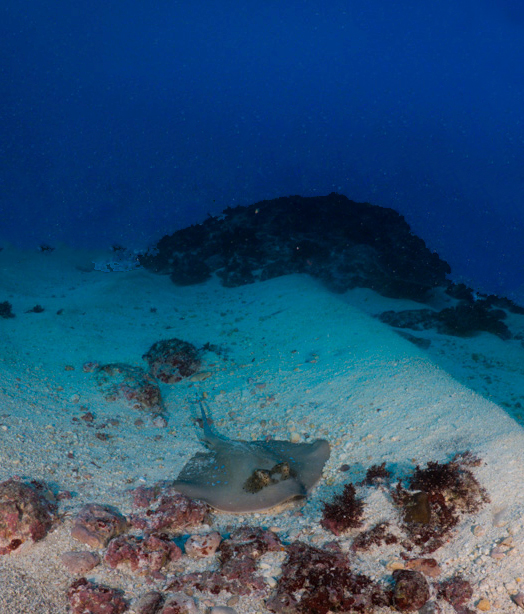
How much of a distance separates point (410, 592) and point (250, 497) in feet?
5.87

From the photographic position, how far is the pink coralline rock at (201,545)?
386 cm

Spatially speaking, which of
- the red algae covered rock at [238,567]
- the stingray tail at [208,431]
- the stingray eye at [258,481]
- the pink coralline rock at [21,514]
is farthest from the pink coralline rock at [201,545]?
the stingray tail at [208,431]

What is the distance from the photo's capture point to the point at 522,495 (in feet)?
13.6

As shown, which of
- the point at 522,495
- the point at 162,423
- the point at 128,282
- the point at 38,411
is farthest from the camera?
the point at 128,282

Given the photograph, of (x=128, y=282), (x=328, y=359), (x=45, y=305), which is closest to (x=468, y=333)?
(x=328, y=359)

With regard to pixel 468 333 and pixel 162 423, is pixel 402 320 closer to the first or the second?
pixel 468 333

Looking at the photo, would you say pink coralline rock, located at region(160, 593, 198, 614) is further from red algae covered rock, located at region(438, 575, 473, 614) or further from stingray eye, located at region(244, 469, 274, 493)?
red algae covered rock, located at region(438, 575, 473, 614)

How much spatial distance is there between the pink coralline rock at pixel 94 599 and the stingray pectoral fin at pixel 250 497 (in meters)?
1.27

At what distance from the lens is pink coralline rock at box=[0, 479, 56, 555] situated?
3.57 meters

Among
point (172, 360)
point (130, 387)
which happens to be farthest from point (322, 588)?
point (172, 360)

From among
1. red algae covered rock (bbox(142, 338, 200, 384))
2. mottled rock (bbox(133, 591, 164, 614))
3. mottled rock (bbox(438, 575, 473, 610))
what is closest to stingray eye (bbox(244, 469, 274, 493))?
mottled rock (bbox(133, 591, 164, 614))

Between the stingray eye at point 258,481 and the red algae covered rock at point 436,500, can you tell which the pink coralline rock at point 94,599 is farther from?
the red algae covered rock at point 436,500

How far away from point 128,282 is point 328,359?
29.8ft

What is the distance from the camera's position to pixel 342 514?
4.27 metres
